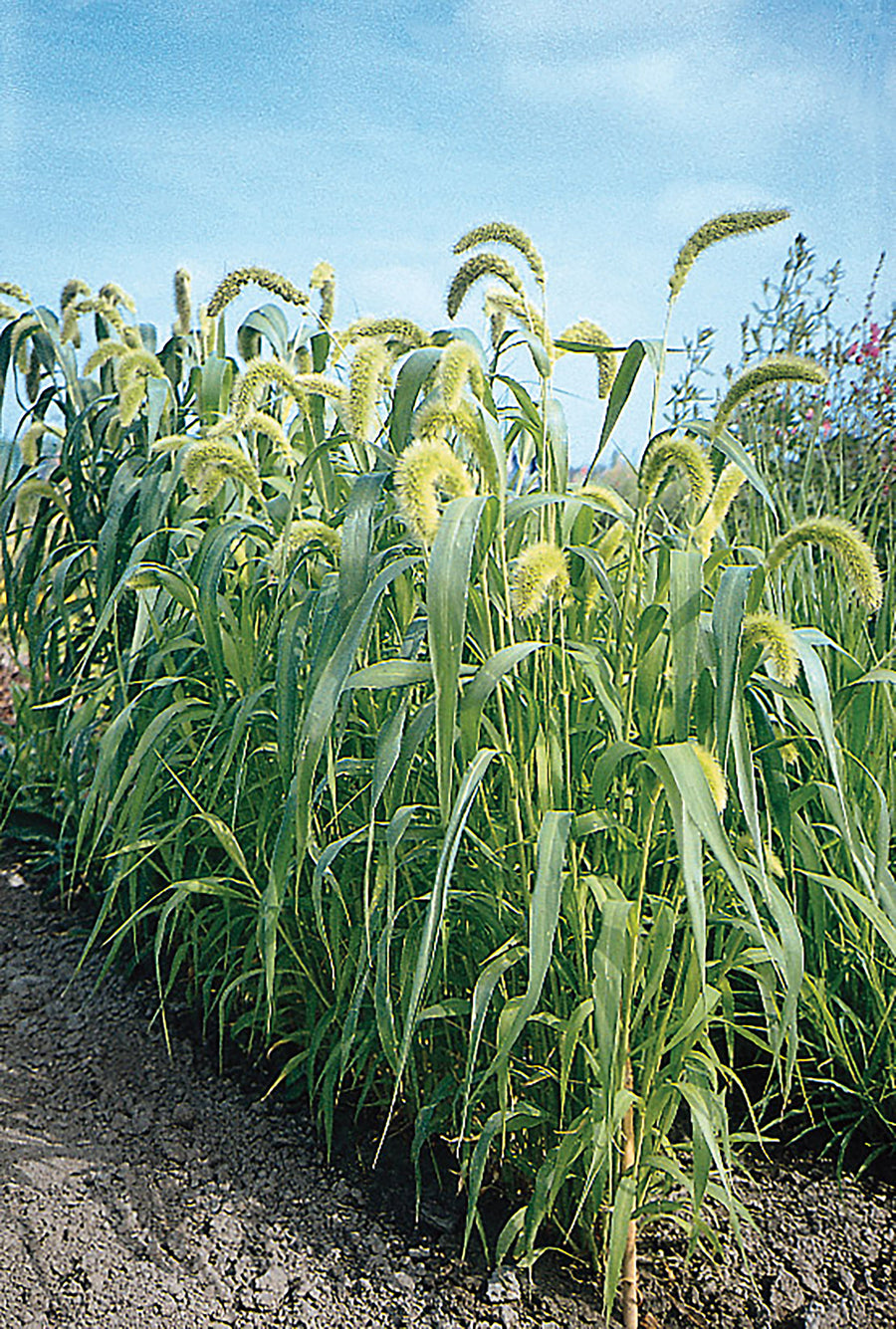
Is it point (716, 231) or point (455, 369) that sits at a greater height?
point (716, 231)

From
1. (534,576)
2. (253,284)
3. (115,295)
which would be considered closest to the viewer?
(534,576)

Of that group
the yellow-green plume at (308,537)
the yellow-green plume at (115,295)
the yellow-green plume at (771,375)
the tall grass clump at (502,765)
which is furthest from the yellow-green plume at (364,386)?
the yellow-green plume at (115,295)

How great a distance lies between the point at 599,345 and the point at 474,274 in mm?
217

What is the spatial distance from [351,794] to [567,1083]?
0.42 m

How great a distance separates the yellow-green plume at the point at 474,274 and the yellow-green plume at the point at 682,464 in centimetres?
22

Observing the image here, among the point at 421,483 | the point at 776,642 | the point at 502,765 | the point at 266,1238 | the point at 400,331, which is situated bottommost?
the point at 266,1238

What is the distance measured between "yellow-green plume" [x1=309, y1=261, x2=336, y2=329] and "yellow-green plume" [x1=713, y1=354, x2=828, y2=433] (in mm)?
912

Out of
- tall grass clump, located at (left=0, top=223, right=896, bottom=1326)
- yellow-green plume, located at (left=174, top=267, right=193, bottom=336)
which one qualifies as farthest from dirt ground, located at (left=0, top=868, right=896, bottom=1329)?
yellow-green plume, located at (left=174, top=267, right=193, bottom=336)

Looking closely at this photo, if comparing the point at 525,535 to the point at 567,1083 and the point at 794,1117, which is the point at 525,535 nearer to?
the point at 567,1083

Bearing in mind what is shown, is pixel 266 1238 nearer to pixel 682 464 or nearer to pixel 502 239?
pixel 682 464

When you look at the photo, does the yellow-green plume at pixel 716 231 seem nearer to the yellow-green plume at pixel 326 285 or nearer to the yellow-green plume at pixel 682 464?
the yellow-green plume at pixel 682 464

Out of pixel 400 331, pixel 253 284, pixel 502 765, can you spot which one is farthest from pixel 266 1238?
pixel 253 284

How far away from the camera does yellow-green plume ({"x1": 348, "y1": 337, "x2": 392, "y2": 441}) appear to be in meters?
1.22

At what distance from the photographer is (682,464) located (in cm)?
113
